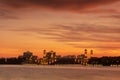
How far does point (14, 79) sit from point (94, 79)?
2194 centimetres

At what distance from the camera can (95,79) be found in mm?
112812

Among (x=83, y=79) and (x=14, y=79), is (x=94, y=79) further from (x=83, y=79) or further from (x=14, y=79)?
(x=14, y=79)

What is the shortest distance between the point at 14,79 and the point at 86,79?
767 inches

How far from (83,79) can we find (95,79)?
3.56 meters

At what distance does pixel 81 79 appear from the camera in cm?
11150

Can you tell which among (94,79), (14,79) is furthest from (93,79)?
(14,79)

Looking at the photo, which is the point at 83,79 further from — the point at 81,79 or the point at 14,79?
the point at 14,79

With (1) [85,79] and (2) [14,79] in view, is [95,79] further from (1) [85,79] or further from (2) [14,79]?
(2) [14,79]

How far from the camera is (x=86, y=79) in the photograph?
367ft

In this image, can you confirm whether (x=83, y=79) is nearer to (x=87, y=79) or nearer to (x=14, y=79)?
(x=87, y=79)

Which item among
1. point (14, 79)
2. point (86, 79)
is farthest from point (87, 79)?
point (14, 79)

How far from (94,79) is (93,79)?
290mm

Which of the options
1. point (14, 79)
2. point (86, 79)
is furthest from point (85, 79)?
point (14, 79)

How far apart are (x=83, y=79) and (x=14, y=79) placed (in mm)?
18653
